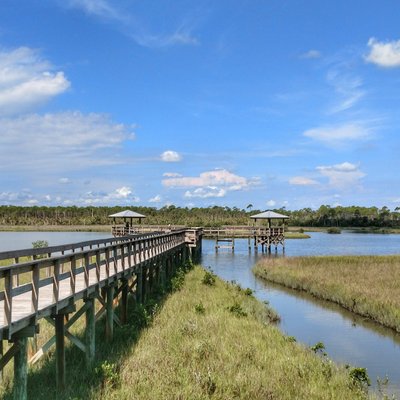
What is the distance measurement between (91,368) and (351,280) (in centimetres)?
2009

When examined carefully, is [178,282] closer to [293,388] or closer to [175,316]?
[175,316]

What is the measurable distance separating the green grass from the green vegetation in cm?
666

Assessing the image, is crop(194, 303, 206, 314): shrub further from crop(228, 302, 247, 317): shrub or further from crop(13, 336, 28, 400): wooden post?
crop(13, 336, 28, 400): wooden post

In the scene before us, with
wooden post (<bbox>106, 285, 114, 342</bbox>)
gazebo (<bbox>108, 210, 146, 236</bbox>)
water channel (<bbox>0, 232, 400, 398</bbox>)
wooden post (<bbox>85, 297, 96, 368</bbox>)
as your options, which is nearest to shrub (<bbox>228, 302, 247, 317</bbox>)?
water channel (<bbox>0, 232, 400, 398</bbox>)

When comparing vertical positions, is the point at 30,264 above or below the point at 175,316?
above

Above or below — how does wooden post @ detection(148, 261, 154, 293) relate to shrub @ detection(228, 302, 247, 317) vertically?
above

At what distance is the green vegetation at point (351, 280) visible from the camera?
843 inches

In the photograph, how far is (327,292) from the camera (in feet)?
86.1

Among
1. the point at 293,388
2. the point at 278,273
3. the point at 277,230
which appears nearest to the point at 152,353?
the point at 293,388

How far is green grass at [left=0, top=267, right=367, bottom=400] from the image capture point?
10.1 metres

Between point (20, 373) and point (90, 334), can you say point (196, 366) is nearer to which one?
point (90, 334)

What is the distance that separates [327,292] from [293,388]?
16.0m

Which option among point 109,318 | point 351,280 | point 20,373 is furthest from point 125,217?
point 20,373

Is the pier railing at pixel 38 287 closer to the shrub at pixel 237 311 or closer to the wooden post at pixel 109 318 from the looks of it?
the wooden post at pixel 109 318
